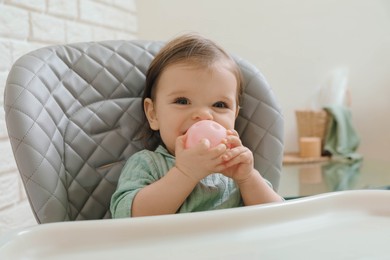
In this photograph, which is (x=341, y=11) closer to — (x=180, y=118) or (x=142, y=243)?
(x=180, y=118)

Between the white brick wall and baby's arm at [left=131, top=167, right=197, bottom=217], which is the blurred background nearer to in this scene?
the white brick wall

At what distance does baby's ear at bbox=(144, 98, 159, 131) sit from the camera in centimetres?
105

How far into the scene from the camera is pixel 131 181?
949 millimetres

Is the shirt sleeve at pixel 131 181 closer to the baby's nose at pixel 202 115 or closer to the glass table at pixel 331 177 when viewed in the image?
the baby's nose at pixel 202 115

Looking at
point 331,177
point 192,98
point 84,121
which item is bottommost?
point 331,177

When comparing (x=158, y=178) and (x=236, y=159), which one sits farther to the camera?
(x=158, y=178)

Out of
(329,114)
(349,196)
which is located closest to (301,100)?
(329,114)

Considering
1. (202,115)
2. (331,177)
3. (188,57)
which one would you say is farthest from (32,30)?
(331,177)

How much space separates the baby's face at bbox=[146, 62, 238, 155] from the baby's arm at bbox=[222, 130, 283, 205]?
12 centimetres

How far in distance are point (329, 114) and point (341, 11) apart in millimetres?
595

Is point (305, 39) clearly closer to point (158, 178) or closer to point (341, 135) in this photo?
point (341, 135)

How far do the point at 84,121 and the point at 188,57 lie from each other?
278mm

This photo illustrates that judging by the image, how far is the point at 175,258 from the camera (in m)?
0.58

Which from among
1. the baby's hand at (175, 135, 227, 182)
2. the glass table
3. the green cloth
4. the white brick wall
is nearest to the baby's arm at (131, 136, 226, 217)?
the baby's hand at (175, 135, 227, 182)
